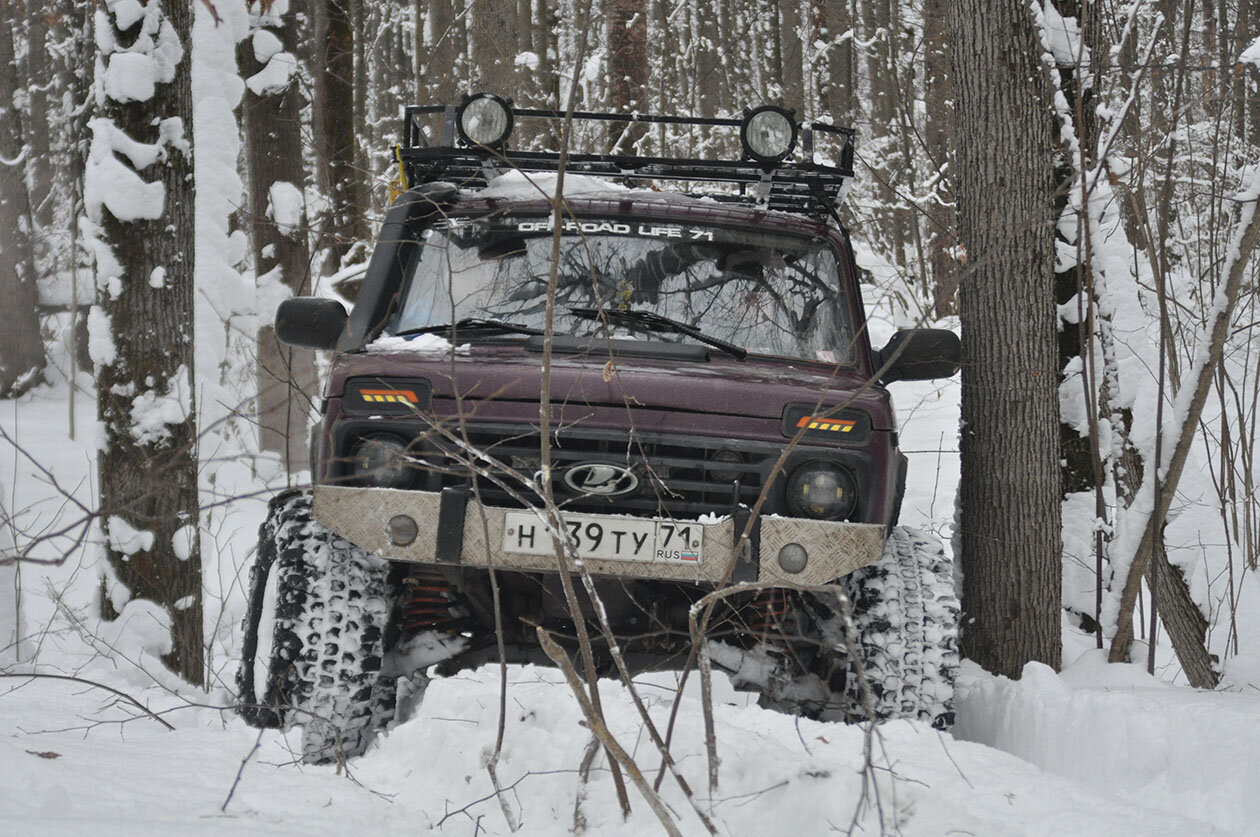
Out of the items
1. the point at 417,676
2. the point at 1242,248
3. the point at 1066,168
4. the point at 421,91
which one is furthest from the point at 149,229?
the point at 421,91

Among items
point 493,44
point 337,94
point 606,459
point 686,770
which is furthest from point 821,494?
point 337,94

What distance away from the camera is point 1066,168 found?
4.73 m

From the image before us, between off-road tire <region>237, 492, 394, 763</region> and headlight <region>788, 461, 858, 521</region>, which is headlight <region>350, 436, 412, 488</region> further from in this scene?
headlight <region>788, 461, 858, 521</region>

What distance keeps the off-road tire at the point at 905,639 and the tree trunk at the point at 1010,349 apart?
0.73 meters

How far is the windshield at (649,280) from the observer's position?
4.24m

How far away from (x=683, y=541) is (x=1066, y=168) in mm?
2469

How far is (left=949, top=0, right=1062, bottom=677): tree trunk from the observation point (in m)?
4.41

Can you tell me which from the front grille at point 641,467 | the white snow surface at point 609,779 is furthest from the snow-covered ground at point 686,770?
the front grille at point 641,467

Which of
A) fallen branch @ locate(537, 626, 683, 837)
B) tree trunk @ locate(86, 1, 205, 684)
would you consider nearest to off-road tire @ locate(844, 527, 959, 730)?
fallen branch @ locate(537, 626, 683, 837)

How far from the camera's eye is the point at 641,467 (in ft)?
11.5

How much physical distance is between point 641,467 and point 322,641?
43.7 inches

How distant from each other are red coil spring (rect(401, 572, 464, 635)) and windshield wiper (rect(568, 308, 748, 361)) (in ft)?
3.47

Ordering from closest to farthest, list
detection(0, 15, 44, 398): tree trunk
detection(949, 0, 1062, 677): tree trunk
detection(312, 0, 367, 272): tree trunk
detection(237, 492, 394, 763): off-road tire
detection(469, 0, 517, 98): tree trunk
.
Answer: detection(237, 492, 394, 763): off-road tire
detection(949, 0, 1062, 677): tree trunk
detection(469, 0, 517, 98): tree trunk
detection(312, 0, 367, 272): tree trunk
detection(0, 15, 44, 398): tree trunk

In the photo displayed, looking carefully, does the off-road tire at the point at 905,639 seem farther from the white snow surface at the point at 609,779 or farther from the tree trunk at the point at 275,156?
the tree trunk at the point at 275,156
